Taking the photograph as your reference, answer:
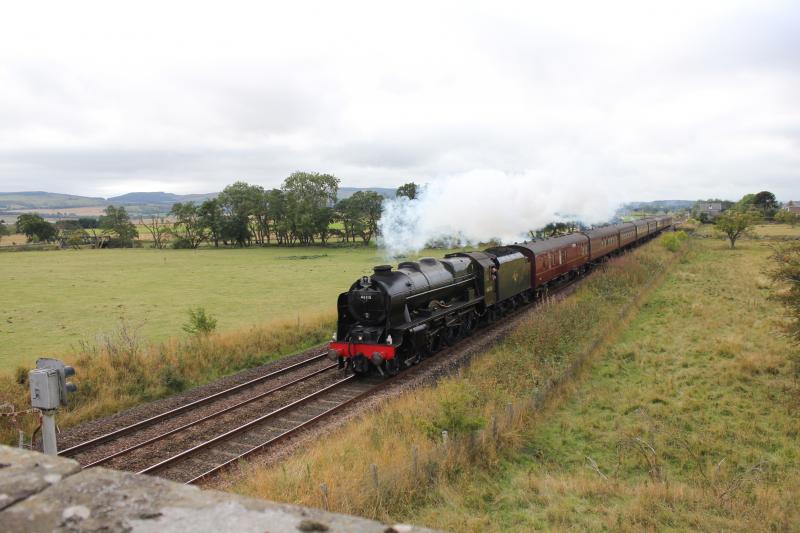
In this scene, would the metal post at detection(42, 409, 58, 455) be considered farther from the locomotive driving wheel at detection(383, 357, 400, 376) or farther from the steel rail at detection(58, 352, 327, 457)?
the locomotive driving wheel at detection(383, 357, 400, 376)

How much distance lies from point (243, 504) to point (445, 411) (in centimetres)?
886

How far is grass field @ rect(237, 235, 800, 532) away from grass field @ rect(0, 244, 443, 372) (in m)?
12.9

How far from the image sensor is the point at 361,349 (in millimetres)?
15492

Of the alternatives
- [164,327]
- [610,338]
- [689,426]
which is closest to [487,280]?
[610,338]

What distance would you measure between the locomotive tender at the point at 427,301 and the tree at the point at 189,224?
75.4 meters

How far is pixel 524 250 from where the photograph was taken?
2519cm

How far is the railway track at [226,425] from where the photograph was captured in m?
10.8

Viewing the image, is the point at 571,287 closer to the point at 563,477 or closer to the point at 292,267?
the point at 563,477

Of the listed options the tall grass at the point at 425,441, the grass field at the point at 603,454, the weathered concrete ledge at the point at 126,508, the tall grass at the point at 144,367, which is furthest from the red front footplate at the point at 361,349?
the weathered concrete ledge at the point at 126,508

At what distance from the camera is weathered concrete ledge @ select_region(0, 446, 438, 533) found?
1843 millimetres

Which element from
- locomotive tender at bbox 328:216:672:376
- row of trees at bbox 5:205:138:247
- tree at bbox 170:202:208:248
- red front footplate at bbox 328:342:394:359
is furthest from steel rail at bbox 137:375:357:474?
row of trees at bbox 5:205:138:247

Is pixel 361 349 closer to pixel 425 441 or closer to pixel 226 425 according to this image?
pixel 226 425

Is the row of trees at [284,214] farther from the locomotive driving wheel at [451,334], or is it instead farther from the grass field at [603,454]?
the grass field at [603,454]

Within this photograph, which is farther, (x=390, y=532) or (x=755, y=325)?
(x=755, y=325)
